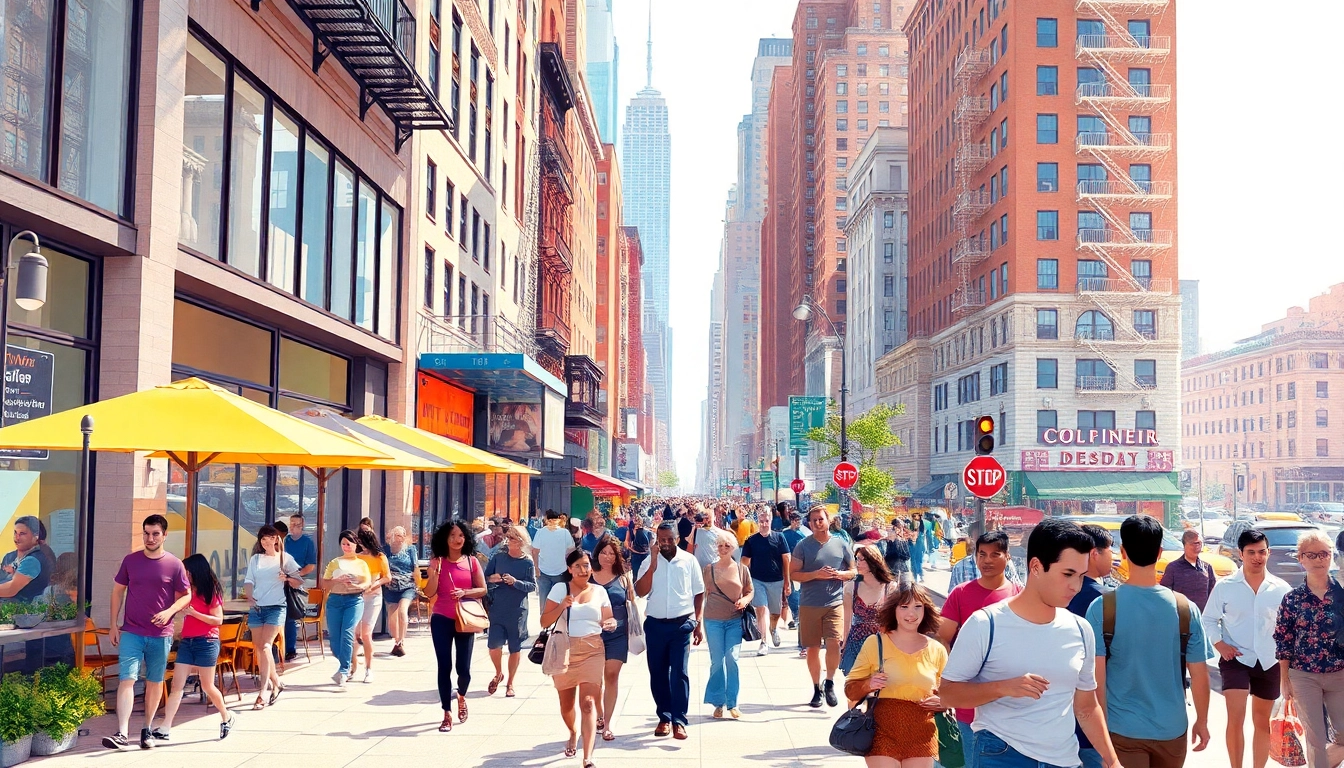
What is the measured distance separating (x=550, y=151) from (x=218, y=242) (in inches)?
1340

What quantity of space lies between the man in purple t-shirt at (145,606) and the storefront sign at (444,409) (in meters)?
16.6

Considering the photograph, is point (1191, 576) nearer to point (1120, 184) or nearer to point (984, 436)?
point (984, 436)

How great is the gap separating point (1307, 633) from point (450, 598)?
770 cm

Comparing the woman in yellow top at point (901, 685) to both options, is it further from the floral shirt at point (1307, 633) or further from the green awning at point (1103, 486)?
the green awning at point (1103, 486)

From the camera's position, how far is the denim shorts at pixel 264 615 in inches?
495

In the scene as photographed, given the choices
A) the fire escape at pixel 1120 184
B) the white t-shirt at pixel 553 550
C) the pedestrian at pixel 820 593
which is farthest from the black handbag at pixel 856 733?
the fire escape at pixel 1120 184

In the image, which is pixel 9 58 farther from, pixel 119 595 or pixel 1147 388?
pixel 1147 388

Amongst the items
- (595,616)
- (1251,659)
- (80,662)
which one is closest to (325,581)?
(80,662)

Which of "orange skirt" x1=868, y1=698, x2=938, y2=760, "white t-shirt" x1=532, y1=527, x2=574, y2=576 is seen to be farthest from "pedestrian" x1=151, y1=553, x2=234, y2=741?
"white t-shirt" x1=532, y1=527, x2=574, y2=576

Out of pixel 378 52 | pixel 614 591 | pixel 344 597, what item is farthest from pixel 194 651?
pixel 378 52

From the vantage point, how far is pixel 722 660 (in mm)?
11891

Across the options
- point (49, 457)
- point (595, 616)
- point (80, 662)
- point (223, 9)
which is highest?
point (223, 9)

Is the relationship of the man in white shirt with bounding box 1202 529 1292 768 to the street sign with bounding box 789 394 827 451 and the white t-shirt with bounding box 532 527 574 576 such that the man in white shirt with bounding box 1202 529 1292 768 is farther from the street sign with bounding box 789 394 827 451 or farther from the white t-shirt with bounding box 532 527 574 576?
the street sign with bounding box 789 394 827 451

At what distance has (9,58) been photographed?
1170cm
